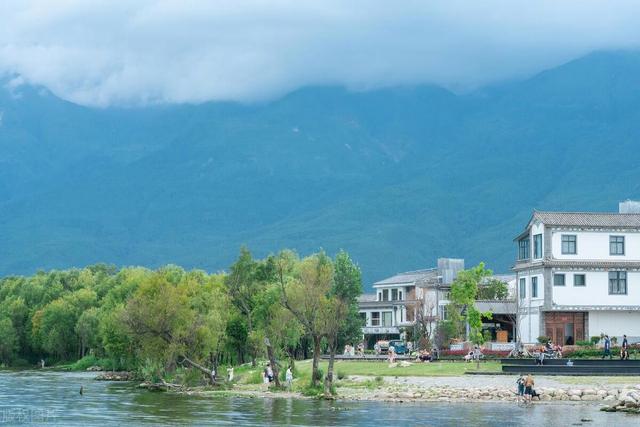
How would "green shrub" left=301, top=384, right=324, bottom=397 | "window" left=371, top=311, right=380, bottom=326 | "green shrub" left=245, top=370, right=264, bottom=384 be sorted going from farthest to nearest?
1. "window" left=371, top=311, right=380, bottom=326
2. "green shrub" left=245, top=370, right=264, bottom=384
3. "green shrub" left=301, top=384, right=324, bottom=397

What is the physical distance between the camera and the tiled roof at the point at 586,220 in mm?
101312

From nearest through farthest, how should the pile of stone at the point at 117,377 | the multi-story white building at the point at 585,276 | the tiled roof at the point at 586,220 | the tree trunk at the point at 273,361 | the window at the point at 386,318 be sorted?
the tree trunk at the point at 273,361 < the multi-story white building at the point at 585,276 < the tiled roof at the point at 586,220 < the pile of stone at the point at 117,377 < the window at the point at 386,318

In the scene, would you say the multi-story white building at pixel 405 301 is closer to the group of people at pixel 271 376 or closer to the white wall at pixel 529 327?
the white wall at pixel 529 327

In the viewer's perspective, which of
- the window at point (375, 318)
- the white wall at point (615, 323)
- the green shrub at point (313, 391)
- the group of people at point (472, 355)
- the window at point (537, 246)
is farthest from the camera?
the window at point (375, 318)

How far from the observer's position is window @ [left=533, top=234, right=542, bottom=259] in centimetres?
10231

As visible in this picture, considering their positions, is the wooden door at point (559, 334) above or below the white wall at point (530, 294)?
below

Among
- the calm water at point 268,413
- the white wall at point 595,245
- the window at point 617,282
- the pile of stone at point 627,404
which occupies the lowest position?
the calm water at point 268,413

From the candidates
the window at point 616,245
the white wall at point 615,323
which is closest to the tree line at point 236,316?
the white wall at point 615,323

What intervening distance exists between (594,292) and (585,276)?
162cm

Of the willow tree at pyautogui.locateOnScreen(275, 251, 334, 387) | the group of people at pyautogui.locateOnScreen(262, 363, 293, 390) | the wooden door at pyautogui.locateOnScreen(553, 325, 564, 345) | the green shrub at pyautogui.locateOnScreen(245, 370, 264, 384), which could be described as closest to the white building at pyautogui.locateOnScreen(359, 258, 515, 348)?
the wooden door at pyautogui.locateOnScreen(553, 325, 564, 345)

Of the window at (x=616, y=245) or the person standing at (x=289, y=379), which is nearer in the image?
the person standing at (x=289, y=379)

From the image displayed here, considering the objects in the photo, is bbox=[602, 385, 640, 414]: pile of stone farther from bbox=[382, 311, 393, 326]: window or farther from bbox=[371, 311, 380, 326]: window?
bbox=[371, 311, 380, 326]: window

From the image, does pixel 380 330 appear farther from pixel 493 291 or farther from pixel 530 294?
pixel 530 294

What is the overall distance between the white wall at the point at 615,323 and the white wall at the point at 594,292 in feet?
3.32
